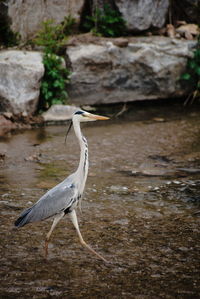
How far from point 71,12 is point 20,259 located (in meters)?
6.75

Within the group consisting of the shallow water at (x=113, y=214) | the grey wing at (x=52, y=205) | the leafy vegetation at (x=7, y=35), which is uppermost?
the leafy vegetation at (x=7, y=35)

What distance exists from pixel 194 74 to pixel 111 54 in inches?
67.6

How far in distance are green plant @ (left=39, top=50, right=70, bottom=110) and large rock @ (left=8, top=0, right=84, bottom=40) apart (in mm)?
844

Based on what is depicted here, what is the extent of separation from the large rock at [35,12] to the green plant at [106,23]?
303 millimetres

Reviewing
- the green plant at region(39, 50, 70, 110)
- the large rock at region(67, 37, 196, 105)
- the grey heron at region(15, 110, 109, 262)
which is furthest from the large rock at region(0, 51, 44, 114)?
the grey heron at region(15, 110, 109, 262)

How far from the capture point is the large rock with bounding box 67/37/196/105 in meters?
9.38

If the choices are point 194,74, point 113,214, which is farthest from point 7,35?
point 113,214

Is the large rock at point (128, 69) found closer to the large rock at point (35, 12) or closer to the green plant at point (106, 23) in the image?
the green plant at point (106, 23)

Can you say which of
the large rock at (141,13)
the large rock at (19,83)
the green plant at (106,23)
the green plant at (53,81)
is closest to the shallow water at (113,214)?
the large rock at (19,83)

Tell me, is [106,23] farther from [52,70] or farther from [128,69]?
[52,70]

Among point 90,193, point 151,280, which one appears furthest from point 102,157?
point 151,280

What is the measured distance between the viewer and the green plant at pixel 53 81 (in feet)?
29.4

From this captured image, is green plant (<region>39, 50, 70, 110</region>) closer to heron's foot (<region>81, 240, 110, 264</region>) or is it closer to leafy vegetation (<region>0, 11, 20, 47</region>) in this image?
leafy vegetation (<region>0, 11, 20, 47</region>)

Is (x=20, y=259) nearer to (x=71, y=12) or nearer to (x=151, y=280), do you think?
(x=151, y=280)
